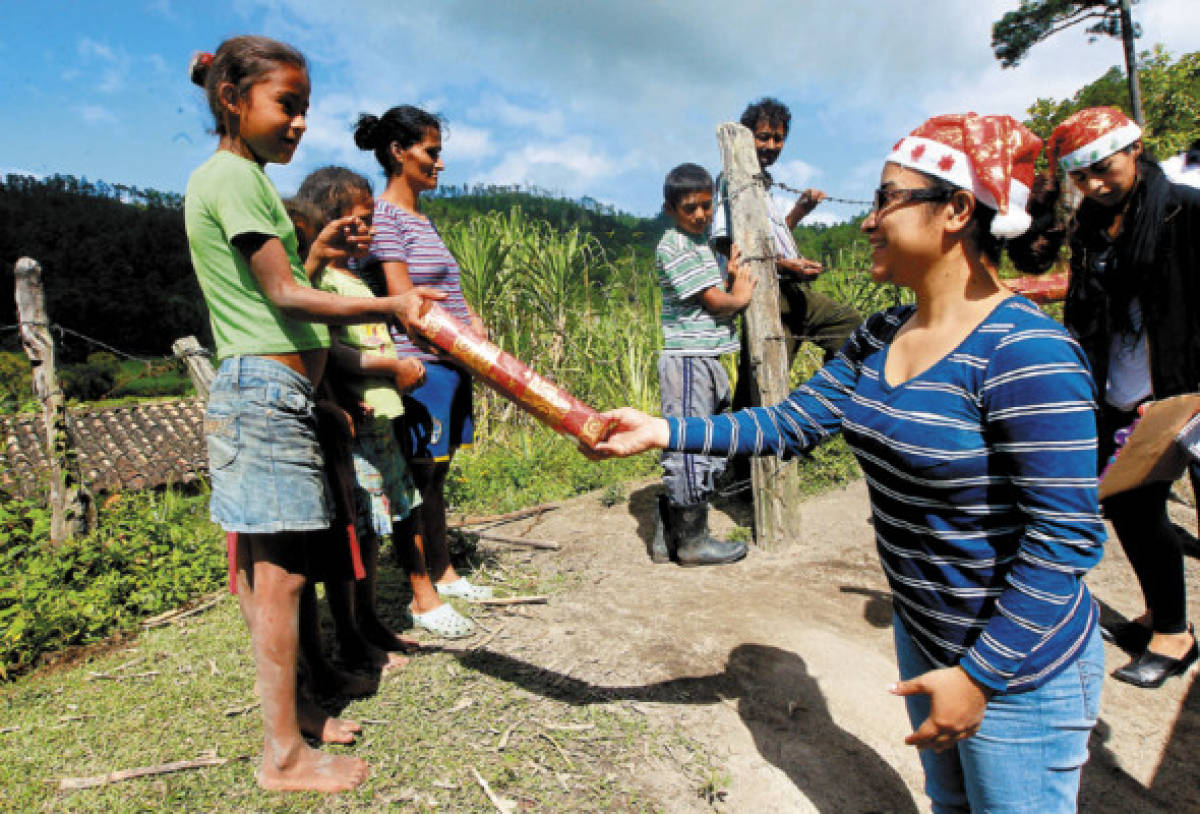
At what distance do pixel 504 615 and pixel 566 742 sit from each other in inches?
43.3

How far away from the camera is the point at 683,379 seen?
4137 mm

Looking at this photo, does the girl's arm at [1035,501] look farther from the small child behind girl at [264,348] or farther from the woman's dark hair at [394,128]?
the woman's dark hair at [394,128]

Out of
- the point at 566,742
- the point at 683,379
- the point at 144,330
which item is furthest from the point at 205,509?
the point at 144,330

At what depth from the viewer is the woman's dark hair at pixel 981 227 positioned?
1.42 m

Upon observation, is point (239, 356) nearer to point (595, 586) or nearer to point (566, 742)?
point (566, 742)

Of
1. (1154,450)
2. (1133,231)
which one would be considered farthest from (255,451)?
(1133,231)

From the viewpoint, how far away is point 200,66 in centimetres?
212

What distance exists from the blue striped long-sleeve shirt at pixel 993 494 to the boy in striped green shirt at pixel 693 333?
254 cm

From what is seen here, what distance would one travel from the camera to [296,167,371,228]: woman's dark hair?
113 inches

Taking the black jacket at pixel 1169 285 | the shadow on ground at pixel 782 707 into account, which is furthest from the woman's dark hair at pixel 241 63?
the black jacket at pixel 1169 285

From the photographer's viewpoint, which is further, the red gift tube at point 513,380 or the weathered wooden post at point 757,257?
the weathered wooden post at point 757,257

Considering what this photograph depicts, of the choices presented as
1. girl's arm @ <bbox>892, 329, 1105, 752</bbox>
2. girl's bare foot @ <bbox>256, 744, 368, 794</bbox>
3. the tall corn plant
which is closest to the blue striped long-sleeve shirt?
girl's arm @ <bbox>892, 329, 1105, 752</bbox>

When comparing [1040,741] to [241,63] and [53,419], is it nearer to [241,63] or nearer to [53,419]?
[241,63]

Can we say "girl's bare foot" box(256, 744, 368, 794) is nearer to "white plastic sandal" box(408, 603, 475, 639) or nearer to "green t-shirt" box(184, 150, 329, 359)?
"white plastic sandal" box(408, 603, 475, 639)
